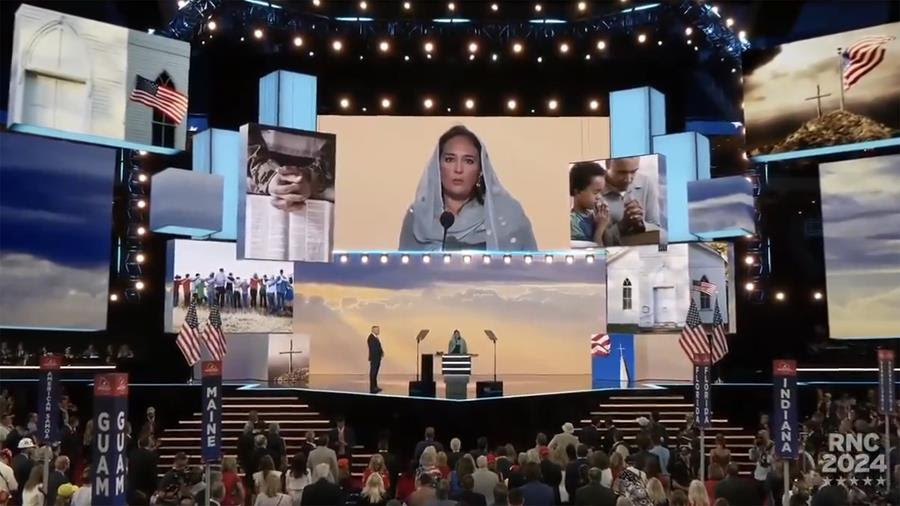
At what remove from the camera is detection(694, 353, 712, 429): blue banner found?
32.7 ft

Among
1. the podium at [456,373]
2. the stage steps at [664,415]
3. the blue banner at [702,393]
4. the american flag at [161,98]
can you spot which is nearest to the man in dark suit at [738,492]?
the blue banner at [702,393]

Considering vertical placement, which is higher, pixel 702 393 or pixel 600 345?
pixel 600 345

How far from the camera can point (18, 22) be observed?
14664 mm

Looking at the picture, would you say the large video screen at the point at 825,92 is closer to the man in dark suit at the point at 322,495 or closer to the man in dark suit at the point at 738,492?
the man in dark suit at the point at 738,492

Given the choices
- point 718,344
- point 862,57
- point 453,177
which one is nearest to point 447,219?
point 453,177

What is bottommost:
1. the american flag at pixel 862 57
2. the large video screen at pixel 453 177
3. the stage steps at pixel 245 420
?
the stage steps at pixel 245 420

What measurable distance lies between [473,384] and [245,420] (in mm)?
5896

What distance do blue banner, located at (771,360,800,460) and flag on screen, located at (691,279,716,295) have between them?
1047 centimetres

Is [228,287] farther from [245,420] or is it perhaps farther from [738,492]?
[738,492]

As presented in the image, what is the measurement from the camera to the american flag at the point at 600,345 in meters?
19.3

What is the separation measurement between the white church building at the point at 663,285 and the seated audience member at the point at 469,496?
1275 cm

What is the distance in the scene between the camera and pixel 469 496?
625 cm

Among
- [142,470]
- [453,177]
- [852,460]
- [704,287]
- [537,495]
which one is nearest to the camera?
[537,495]

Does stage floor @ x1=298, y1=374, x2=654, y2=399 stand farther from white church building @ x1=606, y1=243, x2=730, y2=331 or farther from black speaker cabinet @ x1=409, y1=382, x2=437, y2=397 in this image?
white church building @ x1=606, y1=243, x2=730, y2=331
